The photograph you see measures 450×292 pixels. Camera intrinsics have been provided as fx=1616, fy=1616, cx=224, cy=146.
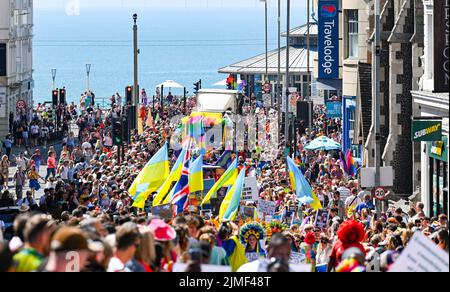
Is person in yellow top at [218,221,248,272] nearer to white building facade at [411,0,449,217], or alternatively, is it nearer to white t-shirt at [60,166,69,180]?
white building facade at [411,0,449,217]

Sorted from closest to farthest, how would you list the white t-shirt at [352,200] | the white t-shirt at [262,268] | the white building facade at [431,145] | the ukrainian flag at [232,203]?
1. the white t-shirt at [262,268]
2. the ukrainian flag at [232,203]
3. the white building facade at [431,145]
4. the white t-shirt at [352,200]

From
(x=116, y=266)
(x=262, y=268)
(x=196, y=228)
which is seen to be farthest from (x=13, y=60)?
(x=262, y=268)

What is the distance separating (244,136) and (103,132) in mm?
11580

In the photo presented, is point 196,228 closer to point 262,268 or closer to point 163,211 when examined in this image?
point 262,268

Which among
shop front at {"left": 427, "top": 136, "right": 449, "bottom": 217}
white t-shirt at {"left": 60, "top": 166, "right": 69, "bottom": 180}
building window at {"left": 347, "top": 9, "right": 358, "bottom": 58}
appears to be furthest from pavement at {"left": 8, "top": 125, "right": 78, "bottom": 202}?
Answer: shop front at {"left": 427, "top": 136, "right": 449, "bottom": 217}

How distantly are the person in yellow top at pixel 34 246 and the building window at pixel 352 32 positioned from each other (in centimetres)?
3668

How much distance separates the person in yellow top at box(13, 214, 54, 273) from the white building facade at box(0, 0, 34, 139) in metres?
61.2

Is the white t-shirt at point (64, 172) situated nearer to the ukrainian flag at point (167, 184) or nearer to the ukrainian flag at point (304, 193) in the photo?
the ukrainian flag at point (167, 184)

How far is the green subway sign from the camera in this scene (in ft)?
100

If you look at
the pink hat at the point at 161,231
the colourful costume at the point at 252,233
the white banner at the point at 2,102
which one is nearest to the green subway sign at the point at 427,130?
the colourful costume at the point at 252,233

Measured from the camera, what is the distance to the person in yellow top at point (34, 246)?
1334 centimetres

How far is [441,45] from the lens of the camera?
27.8m

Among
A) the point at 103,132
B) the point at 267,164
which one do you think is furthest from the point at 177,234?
the point at 103,132

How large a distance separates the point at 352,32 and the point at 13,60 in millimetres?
37455
